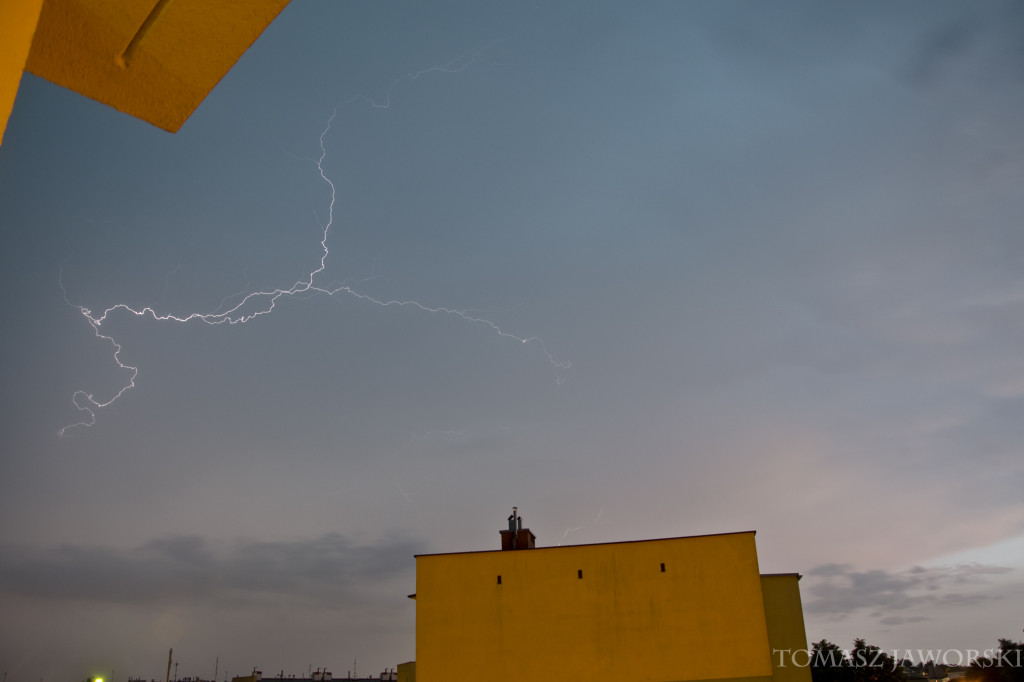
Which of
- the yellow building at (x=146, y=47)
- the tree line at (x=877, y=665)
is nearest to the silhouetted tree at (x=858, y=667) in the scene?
the tree line at (x=877, y=665)

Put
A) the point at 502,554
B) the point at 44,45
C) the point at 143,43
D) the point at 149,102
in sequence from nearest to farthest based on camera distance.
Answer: the point at 44,45 → the point at 143,43 → the point at 149,102 → the point at 502,554

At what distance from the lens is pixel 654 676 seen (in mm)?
22578

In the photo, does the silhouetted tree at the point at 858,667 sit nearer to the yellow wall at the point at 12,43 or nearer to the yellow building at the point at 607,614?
the yellow building at the point at 607,614

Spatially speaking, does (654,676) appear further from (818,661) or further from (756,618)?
(818,661)

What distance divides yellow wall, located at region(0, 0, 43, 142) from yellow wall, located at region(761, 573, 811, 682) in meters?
A: 26.8

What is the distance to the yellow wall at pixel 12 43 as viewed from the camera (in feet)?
3.48

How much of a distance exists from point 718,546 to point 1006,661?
40071mm

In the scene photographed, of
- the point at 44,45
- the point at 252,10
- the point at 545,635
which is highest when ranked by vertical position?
the point at 252,10

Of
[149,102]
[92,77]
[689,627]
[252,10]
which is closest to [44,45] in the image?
[92,77]

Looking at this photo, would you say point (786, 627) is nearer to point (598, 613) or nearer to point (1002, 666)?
point (598, 613)

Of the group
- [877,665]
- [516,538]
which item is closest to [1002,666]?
[877,665]

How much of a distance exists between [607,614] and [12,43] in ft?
81.4

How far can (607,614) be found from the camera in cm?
2359

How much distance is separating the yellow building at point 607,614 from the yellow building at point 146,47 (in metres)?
24.3
